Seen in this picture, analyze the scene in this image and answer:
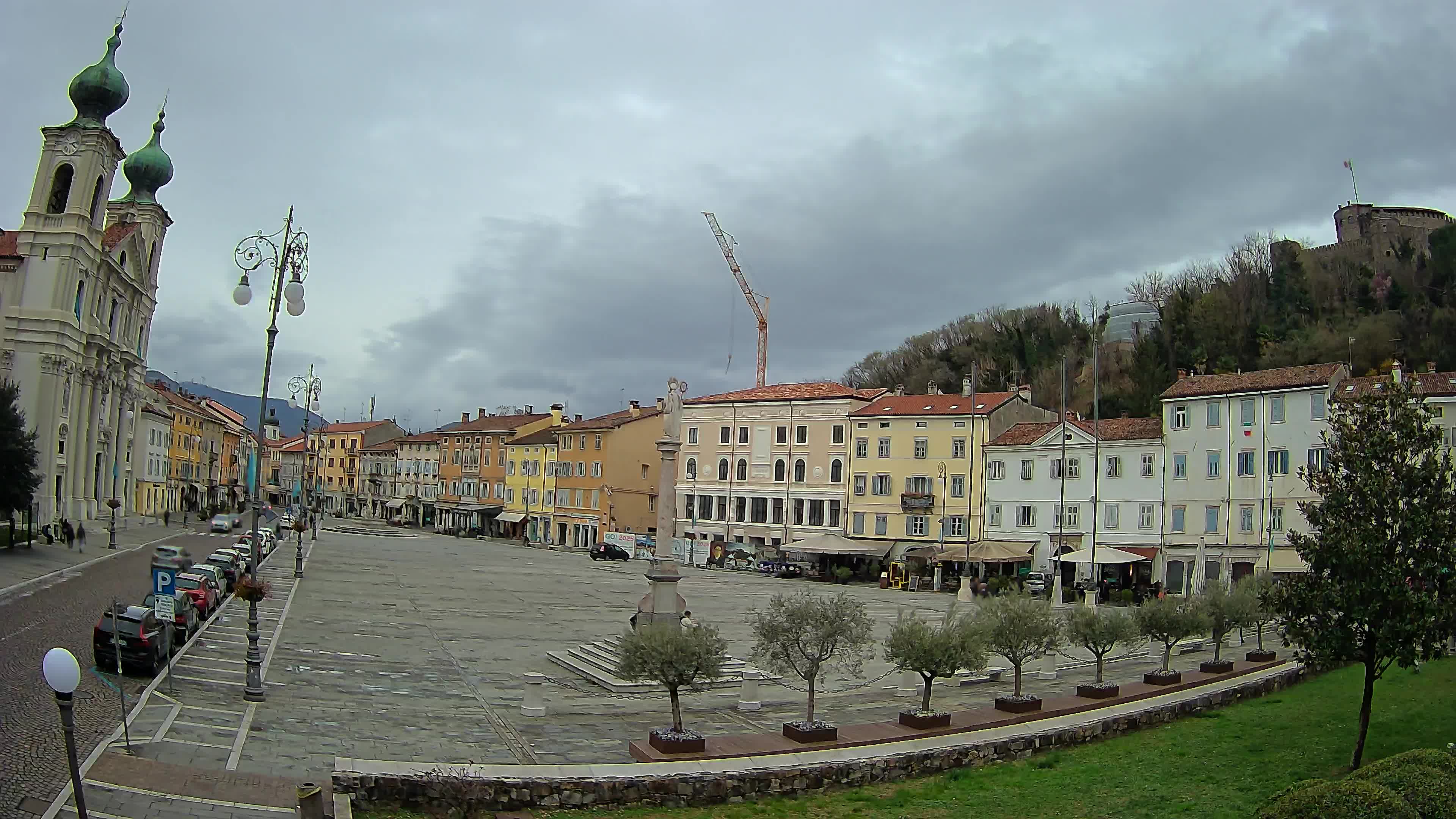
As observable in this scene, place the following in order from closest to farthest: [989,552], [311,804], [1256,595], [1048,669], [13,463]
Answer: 1. [311,804]
2. [1256,595]
3. [1048,669]
4. [13,463]
5. [989,552]

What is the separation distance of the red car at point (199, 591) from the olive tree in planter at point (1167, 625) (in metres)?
24.1

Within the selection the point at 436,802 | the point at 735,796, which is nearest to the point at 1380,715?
the point at 735,796

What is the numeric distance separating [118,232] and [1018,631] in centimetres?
8112

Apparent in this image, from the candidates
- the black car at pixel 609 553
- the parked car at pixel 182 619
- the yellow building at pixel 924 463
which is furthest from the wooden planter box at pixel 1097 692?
the black car at pixel 609 553

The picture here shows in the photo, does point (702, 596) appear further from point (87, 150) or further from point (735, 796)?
point (87, 150)

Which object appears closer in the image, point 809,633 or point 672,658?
point 672,658

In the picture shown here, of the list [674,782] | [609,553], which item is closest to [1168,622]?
[674,782]

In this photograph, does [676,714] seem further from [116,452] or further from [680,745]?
[116,452]

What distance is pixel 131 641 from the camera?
20.0 meters

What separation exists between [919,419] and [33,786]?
5582 centimetres

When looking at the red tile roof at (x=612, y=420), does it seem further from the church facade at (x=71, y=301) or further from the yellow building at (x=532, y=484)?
the church facade at (x=71, y=301)

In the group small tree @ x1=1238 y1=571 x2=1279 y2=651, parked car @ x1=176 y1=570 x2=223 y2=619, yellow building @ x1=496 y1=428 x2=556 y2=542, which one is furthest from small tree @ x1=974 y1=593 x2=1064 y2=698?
yellow building @ x1=496 y1=428 x2=556 y2=542

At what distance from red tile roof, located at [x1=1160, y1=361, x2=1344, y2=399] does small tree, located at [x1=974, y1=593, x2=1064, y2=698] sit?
33.1 metres

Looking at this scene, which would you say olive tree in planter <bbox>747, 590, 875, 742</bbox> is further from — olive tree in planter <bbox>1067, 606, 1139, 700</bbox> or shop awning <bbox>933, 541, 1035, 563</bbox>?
shop awning <bbox>933, 541, 1035, 563</bbox>
